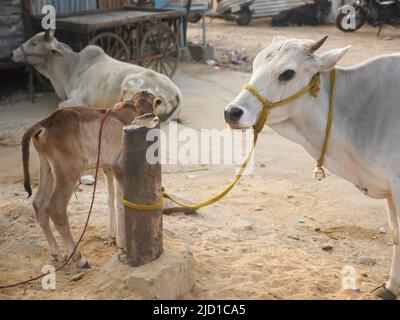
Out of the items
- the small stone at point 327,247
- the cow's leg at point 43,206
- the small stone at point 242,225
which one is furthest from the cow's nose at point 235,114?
the small stone at point 327,247

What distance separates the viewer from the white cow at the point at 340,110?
3588 mm

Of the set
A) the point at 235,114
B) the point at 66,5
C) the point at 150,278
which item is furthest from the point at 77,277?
the point at 66,5

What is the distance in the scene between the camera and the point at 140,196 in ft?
12.1

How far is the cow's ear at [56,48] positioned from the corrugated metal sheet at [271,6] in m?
10.9

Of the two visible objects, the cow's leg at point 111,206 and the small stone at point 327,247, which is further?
the small stone at point 327,247

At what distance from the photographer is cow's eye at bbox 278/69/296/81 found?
11.7 ft

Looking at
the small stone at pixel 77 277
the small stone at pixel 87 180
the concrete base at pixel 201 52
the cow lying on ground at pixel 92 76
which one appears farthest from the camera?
the concrete base at pixel 201 52

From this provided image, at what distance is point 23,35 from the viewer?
10.1 meters

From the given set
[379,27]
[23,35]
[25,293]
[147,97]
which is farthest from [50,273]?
[379,27]

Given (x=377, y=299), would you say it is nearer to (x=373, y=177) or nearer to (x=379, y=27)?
(x=373, y=177)

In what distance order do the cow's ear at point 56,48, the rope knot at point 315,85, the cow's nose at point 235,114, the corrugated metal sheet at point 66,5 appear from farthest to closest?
1. the corrugated metal sheet at point 66,5
2. the cow's ear at point 56,48
3. the rope knot at point 315,85
4. the cow's nose at point 235,114

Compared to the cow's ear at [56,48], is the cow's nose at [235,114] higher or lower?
higher

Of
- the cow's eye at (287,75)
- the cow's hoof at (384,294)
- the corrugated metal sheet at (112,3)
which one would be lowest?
the cow's hoof at (384,294)

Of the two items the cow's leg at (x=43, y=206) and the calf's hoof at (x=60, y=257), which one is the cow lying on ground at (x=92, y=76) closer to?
the cow's leg at (x=43, y=206)
